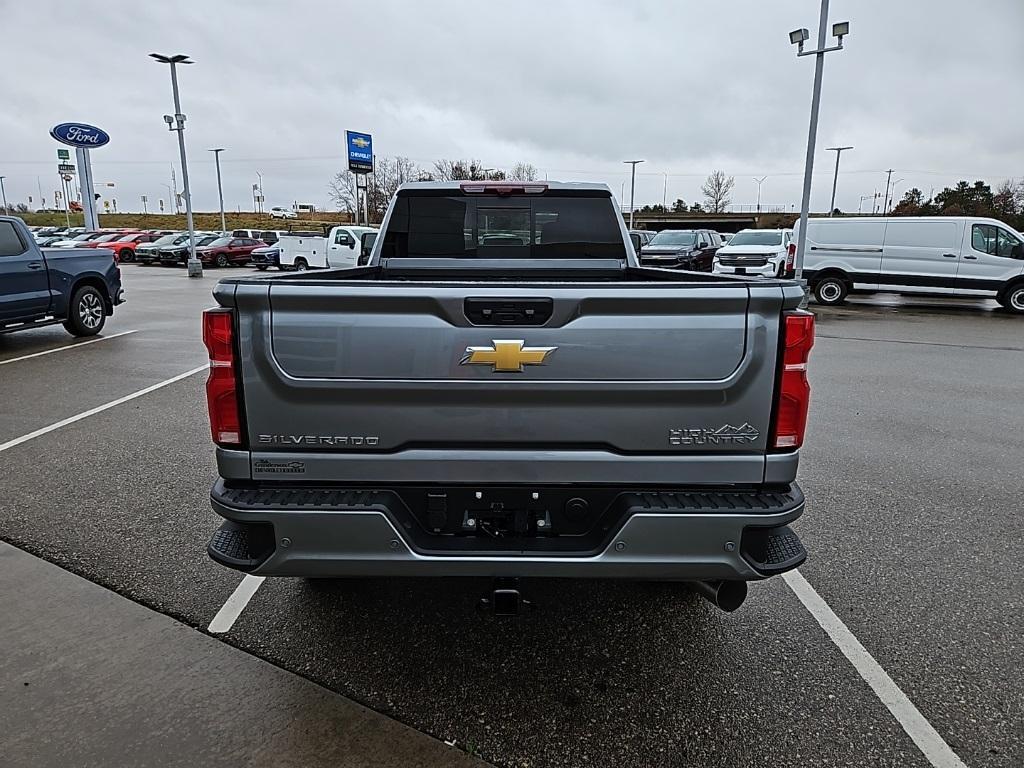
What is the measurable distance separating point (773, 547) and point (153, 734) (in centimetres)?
241

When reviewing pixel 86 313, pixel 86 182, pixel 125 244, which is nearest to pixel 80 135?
pixel 86 182

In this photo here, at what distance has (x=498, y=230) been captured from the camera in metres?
4.50

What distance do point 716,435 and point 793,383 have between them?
33 cm

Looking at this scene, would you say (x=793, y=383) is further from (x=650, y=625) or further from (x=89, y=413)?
(x=89, y=413)

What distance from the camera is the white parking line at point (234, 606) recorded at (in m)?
3.15

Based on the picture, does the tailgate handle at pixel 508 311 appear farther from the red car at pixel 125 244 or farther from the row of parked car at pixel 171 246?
the red car at pixel 125 244

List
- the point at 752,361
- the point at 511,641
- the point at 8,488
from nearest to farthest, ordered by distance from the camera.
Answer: the point at 752,361 → the point at 511,641 → the point at 8,488

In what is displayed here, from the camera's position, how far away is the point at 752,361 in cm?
232

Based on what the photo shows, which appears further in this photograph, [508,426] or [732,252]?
[732,252]

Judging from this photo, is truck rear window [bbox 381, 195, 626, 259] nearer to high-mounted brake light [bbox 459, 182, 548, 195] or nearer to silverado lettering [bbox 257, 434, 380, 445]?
high-mounted brake light [bbox 459, 182, 548, 195]

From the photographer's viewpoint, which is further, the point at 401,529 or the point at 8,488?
the point at 8,488

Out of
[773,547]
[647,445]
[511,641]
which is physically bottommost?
[511,641]

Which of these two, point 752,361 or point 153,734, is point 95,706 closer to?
point 153,734

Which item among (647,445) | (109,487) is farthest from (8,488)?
(647,445)
